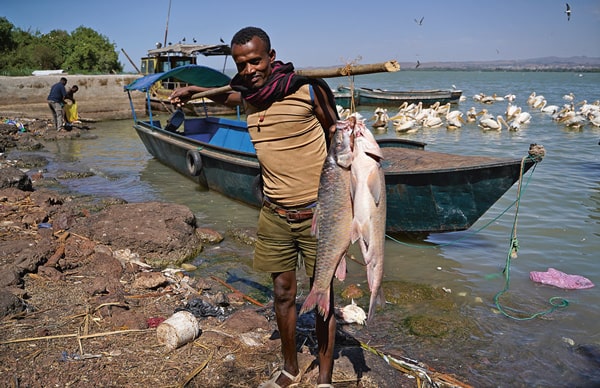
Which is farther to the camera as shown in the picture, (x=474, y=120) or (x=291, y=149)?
(x=474, y=120)

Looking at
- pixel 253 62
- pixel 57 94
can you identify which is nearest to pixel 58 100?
pixel 57 94

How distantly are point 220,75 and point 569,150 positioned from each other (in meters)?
11.2

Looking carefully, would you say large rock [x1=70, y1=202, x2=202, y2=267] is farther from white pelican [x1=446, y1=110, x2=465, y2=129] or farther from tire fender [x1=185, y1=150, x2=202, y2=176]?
white pelican [x1=446, y1=110, x2=465, y2=129]

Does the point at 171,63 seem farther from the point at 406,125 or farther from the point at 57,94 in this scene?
the point at 406,125

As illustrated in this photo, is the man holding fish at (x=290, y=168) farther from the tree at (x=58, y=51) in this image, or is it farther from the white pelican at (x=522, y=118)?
the tree at (x=58, y=51)

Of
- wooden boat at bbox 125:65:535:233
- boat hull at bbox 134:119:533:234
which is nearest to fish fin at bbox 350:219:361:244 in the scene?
wooden boat at bbox 125:65:535:233

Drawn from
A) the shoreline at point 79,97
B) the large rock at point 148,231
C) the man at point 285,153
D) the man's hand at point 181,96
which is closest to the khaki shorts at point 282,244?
the man at point 285,153

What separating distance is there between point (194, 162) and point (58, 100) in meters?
10.5

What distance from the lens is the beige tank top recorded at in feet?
9.23

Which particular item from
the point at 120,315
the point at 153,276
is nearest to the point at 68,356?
the point at 120,315

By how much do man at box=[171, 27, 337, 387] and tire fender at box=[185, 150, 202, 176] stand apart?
7.26 m

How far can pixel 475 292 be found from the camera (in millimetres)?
5816

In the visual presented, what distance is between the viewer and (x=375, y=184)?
2570 millimetres

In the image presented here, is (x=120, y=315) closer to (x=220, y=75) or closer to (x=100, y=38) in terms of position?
(x=220, y=75)
